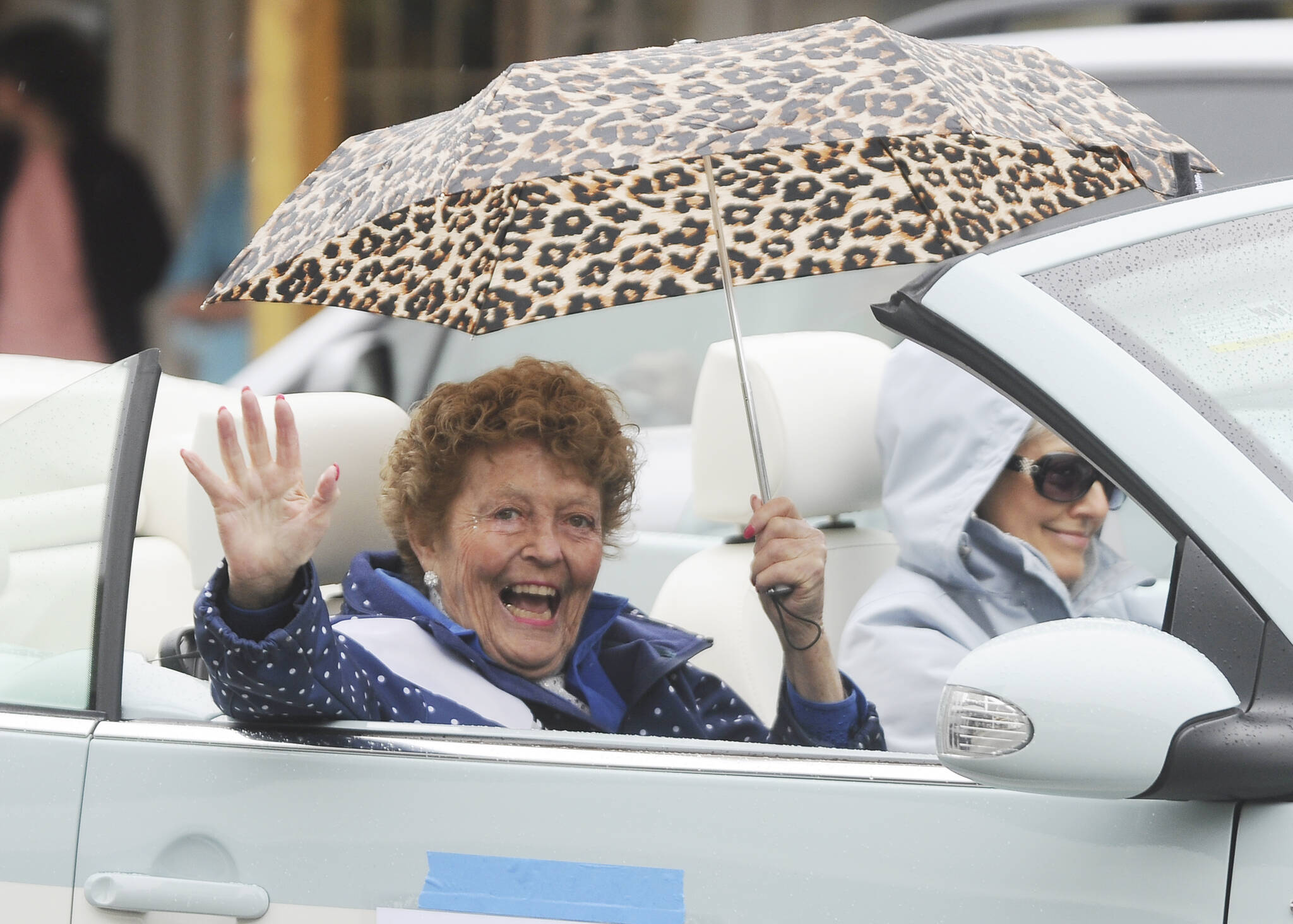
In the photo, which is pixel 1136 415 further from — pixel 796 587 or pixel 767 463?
pixel 767 463

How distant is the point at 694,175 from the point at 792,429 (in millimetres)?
526

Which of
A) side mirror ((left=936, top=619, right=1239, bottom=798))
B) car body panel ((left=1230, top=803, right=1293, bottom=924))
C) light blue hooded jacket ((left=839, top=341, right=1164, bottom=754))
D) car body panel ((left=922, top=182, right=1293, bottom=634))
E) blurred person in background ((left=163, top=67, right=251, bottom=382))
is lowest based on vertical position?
blurred person in background ((left=163, top=67, right=251, bottom=382))

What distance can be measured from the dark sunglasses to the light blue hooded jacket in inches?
1.3

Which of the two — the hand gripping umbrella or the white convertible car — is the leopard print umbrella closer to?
the hand gripping umbrella

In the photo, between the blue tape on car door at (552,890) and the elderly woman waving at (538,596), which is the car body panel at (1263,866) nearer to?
the blue tape on car door at (552,890)

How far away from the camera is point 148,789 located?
1.79 m

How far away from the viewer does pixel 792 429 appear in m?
2.94

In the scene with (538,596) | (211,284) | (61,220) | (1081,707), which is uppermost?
(1081,707)

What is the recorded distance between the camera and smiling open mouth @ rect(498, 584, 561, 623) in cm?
242

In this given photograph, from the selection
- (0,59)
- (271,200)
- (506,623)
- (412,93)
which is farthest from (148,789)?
(412,93)

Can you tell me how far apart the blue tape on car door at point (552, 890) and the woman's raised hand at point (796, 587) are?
70cm

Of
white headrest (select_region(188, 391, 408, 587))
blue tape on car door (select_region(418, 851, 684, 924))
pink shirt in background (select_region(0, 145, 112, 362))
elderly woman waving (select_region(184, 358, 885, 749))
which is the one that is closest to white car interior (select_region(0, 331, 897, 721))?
white headrest (select_region(188, 391, 408, 587))

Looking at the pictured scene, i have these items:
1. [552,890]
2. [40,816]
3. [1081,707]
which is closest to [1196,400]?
[1081,707]

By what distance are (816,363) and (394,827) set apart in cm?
153
